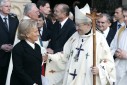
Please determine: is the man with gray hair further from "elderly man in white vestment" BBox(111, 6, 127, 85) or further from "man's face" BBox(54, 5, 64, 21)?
"elderly man in white vestment" BBox(111, 6, 127, 85)

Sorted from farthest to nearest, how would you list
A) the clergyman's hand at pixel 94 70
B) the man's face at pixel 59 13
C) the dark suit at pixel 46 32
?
the dark suit at pixel 46 32 < the man's face at pixel 59 13 < the clergyman's hand at pixel 94 70

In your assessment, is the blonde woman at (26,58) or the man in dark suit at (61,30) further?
the man in dark suit at (61,30)

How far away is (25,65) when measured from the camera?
599 centimetres

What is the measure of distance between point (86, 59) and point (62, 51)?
2.72 feet

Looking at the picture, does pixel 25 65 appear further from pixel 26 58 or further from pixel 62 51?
pixel 62 51

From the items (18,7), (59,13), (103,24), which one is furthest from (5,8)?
(18,7)

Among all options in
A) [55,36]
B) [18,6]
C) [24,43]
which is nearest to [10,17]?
[55,36]

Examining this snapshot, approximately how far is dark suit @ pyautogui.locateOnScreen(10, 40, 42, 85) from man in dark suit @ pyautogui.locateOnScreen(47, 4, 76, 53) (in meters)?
1.97

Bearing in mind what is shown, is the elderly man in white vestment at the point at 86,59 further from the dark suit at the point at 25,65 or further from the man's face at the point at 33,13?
the man's face at the point at 33,13

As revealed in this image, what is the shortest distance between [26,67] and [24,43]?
32 centimetres

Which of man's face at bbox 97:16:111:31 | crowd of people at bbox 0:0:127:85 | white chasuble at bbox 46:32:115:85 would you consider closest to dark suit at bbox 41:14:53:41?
crowd of people at bbox 0:0:127:85

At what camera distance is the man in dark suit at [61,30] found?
823cm

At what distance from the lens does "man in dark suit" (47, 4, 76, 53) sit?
8234 mm

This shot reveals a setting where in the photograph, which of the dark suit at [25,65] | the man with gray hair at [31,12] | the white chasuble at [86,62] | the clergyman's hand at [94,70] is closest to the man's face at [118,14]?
the man with gray hair at [31,12]
